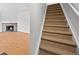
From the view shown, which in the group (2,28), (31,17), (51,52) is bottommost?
(51,52)

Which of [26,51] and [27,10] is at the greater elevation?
[27,10]

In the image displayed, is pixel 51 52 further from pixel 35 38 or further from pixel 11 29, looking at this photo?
pixel 11 29

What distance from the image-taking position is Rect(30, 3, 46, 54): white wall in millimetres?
1377

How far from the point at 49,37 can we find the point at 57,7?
1.03ft

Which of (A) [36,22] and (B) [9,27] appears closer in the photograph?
(B) [9,27]

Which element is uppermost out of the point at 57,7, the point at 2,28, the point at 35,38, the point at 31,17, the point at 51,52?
the point at 57,7

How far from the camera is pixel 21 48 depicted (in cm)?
133

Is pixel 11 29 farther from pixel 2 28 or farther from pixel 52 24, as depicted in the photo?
pixel 52 24

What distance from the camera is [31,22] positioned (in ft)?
4.50

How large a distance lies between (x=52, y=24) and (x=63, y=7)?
207 millimetres

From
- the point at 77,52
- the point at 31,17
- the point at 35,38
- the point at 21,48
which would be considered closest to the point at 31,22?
the point at 31,17

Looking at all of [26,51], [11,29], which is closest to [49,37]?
[26,51]

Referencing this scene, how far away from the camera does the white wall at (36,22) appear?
4.52ft

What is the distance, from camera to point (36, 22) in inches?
55.4
